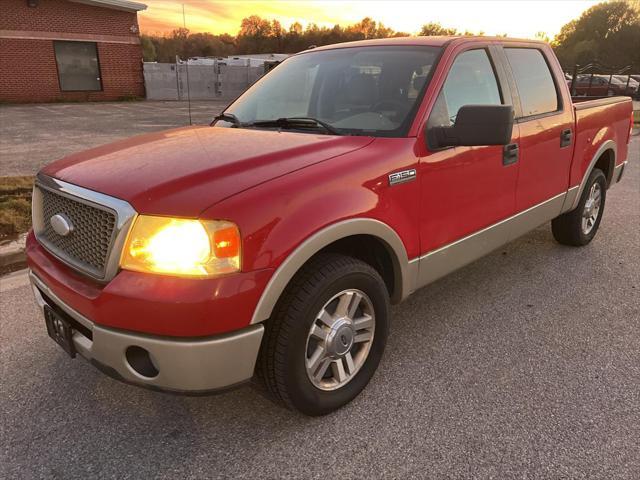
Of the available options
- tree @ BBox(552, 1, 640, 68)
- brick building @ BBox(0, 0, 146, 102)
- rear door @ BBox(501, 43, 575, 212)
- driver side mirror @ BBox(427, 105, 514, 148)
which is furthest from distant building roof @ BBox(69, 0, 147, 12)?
tree @ BBox(552, 1, 640, 68)

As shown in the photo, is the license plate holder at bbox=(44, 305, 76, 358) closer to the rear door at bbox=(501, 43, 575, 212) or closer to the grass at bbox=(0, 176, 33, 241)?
the grass at bbox=(0, 176, 33, 241)

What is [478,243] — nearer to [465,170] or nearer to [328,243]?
[465,170]

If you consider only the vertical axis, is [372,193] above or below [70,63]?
below

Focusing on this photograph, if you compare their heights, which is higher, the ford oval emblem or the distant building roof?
the distant building roof

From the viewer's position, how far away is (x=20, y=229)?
4.80 meters

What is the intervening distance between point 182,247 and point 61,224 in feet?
2.37

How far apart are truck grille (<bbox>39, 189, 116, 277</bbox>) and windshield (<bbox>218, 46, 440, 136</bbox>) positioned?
4.14ft

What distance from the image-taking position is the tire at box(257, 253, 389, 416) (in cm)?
218

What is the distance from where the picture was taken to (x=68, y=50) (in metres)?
22.5

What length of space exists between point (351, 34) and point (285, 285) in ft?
272

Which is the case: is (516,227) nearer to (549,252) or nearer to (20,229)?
(549,252)

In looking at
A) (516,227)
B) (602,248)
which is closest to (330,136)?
(516,227)

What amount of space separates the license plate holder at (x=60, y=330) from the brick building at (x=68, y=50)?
75.6 feet

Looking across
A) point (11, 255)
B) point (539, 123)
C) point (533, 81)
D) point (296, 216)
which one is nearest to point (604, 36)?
point (533, 81)
